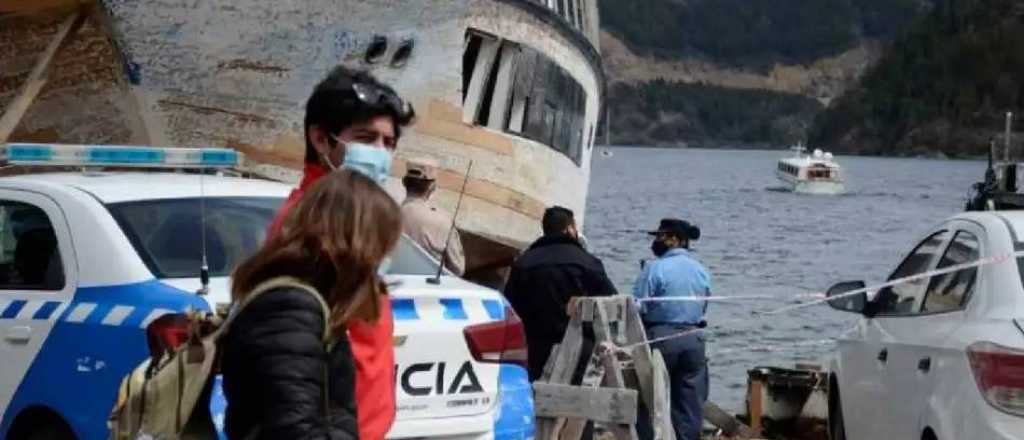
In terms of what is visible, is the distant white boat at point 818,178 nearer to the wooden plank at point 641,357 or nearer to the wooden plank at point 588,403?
the wooden plank at point 641,357

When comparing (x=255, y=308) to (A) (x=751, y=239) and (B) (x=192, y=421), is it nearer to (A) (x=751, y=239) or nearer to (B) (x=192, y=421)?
(B) (x=192, y=421)

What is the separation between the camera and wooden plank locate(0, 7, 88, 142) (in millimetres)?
15117

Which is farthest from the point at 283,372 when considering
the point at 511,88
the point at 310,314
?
the point at 511,88

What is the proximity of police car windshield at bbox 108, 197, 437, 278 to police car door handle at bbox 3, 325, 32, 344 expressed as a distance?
49cm

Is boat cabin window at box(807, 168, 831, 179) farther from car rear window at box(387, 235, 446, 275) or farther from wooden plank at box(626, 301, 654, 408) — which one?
car rear window at box(387, 235, 446, 275)

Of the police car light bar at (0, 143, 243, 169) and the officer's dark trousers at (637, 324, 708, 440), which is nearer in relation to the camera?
the police car light bar at (0, 143, 243, 169)

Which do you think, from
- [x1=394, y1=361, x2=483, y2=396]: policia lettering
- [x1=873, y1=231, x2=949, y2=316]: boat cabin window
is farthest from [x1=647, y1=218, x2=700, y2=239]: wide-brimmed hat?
[x1=394, y1=361, x2=483, y2=396]: policia lettering

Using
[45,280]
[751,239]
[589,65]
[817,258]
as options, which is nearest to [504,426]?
[45,280]

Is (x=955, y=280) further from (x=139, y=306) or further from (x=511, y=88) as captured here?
(x=511, y=88)

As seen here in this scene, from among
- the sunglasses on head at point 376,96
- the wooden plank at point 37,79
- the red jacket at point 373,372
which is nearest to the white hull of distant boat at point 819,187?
the wooden plank at point 37,79

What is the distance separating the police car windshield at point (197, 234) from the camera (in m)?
5.96

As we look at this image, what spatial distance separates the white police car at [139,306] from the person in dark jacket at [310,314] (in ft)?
6.42

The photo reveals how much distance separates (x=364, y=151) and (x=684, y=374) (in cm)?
655

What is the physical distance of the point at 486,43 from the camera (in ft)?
54.6
